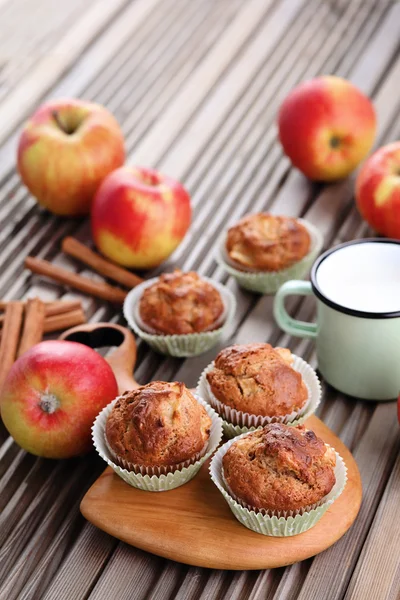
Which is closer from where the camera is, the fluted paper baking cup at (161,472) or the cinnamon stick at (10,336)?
the fluted paper baking cup at (161,472)

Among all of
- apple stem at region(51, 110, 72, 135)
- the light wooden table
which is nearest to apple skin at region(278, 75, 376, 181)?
the light wooden table

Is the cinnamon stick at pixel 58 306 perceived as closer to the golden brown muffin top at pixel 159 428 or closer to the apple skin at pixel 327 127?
the golden brown muffin top at pixel 159 428

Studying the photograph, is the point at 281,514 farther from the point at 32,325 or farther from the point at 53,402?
the point at 32,325

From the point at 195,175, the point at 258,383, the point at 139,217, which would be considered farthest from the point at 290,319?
the point at 195,175

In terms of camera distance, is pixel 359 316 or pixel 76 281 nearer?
pixel 359 316

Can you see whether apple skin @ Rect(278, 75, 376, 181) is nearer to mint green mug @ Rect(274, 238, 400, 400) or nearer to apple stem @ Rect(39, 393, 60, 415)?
mint green mug @ Rect(274, 238, 400, 400)

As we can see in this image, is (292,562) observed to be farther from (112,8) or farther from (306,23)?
(112,8)

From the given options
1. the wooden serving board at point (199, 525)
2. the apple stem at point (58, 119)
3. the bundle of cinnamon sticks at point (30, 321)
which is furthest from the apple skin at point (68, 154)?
the wooden serving board at point (199, 525)
